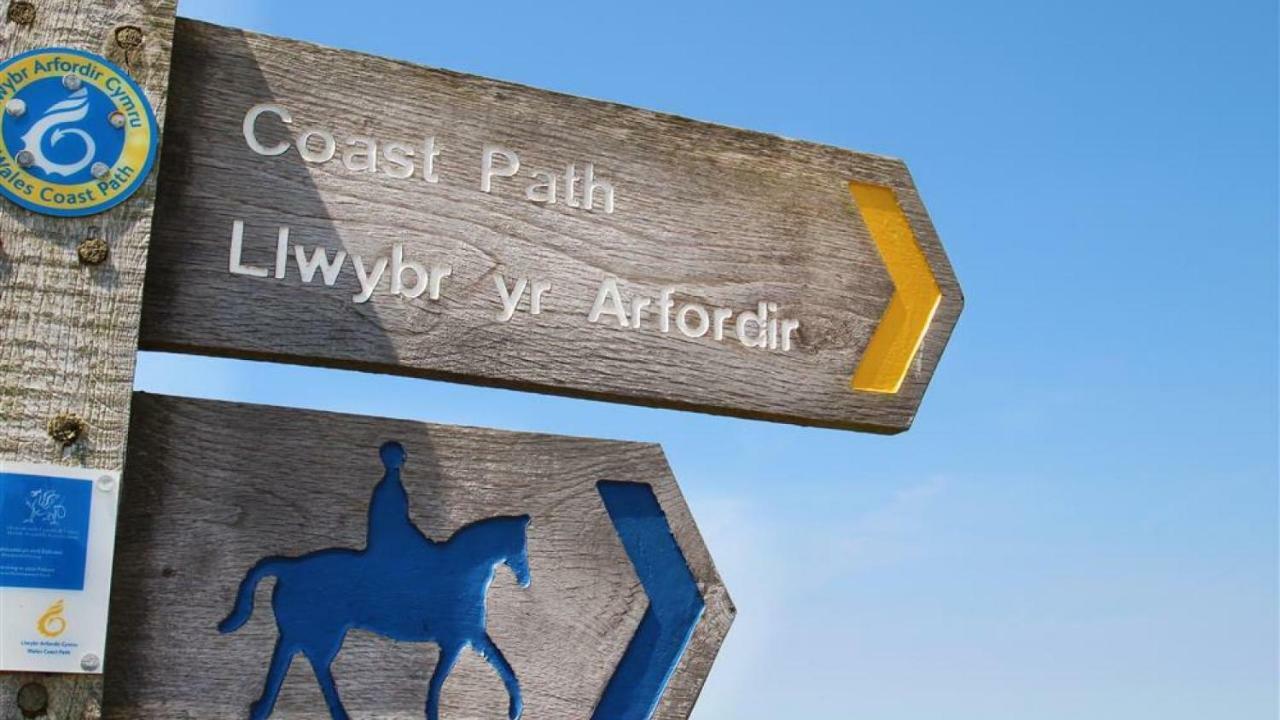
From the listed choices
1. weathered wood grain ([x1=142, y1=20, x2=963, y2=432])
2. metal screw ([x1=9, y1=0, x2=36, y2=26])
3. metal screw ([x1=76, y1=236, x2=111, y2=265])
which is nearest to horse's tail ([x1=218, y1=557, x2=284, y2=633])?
weathered wood grain ([x1=142, y1=20, x2=963, y2=432])

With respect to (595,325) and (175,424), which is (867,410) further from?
(175,424)

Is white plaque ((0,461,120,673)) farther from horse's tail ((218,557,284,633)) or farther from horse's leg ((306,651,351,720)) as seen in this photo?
horse's leg ((306,651,351,720))

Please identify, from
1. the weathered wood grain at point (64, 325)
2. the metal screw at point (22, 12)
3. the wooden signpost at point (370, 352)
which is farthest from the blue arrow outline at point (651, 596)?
the metal screw at point (22, 12)

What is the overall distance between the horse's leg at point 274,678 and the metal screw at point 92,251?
1.92 feet

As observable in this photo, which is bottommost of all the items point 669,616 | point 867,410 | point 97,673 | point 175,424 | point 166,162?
point 97,673

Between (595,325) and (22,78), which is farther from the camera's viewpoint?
(595,325)

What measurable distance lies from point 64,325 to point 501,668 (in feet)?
2.61

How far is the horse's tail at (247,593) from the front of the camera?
1.95m

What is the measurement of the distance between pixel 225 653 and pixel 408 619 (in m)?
0.26

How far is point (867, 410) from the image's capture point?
2.45 meters

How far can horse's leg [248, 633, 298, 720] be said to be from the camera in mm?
1935

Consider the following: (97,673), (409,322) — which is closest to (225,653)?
(97,673)

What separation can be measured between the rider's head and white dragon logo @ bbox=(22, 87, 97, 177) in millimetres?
588

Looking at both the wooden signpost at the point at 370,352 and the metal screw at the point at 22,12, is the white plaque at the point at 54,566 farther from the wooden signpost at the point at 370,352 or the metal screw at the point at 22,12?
the metal screw at the point at 22,12
